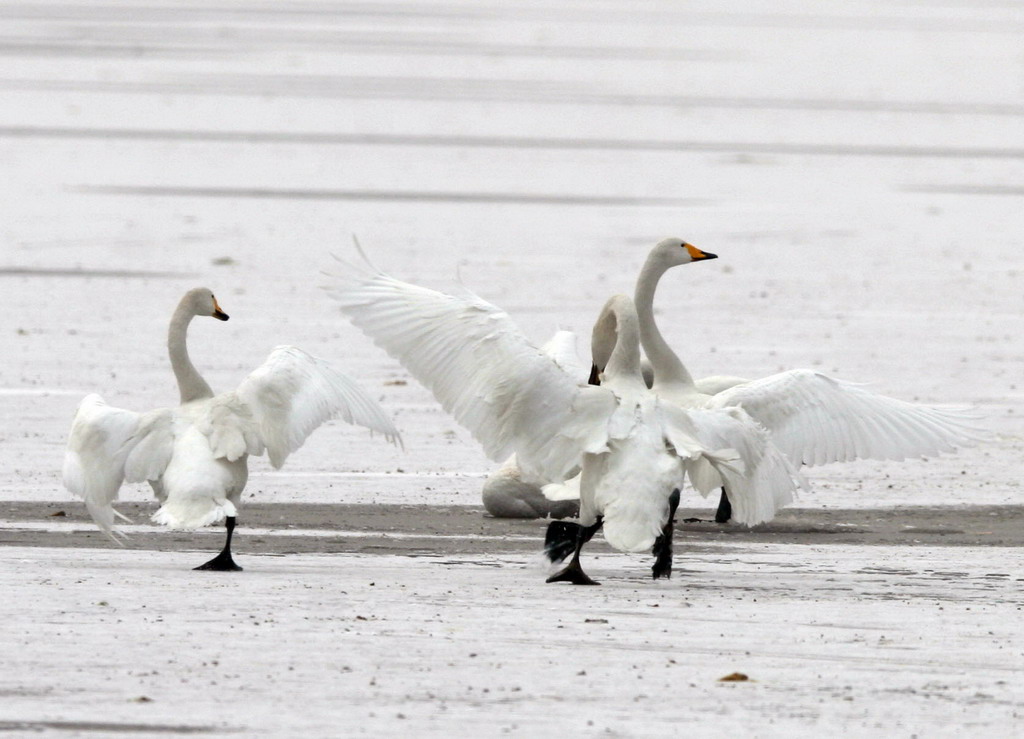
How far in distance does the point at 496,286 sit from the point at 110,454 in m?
8.23

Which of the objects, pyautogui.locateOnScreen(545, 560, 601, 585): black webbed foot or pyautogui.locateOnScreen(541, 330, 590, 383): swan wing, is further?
pyautogui.locateOnScreen(541, 330, 590, 383): swan wing

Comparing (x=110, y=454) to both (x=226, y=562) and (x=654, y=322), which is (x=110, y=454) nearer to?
(x=226, y=562)

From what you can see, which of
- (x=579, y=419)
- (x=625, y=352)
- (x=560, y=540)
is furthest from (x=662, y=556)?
(x=625, y=352)

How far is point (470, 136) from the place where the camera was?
26531 millimetres

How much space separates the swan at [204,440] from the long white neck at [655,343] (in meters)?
1.70

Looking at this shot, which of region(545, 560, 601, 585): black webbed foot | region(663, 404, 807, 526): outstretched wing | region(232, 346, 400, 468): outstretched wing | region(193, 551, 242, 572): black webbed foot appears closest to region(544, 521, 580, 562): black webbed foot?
region(545, 560, 601, 585): black webbed foot

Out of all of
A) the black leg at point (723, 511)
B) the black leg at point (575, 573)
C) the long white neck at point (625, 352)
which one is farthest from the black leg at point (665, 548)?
the black leg at point (723, 511)

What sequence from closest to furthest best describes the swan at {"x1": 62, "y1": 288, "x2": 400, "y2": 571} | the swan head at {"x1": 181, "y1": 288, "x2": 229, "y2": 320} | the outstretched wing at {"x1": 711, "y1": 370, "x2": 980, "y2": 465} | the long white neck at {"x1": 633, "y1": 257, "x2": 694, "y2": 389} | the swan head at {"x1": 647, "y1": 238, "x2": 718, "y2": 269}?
the swan at {"x1": 62, "y1": 288, "x2": 400, "y2": 571} → the outstretched wing at {"x1": 711, "y1": 370, "x2": 980, "y2": 465} → the swan head at {"x1": 181, "y1": 288, "x2": 229, "y2": 320} → the long white neck at {"x1": 633, "y1": 257, "x2": 694, "y2": 389} → the swan head at {"x1": 647, "y1": 238, "x2": 718, "y2": 269}

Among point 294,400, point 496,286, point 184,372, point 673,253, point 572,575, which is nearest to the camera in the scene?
point 572,575

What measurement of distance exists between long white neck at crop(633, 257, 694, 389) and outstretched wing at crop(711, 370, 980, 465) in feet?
2.06

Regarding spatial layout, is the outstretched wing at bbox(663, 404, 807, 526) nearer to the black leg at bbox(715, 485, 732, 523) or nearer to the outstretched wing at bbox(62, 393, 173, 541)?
the black leg at bbox(715, 485, 732, 523)

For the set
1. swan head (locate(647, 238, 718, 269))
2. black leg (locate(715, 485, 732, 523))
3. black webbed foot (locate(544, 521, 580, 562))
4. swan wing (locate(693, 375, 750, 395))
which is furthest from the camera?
swan wing (locate(693, 375, 750, 395))

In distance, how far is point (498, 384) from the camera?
889 centimetres

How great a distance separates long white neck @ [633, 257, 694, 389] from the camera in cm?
1058
